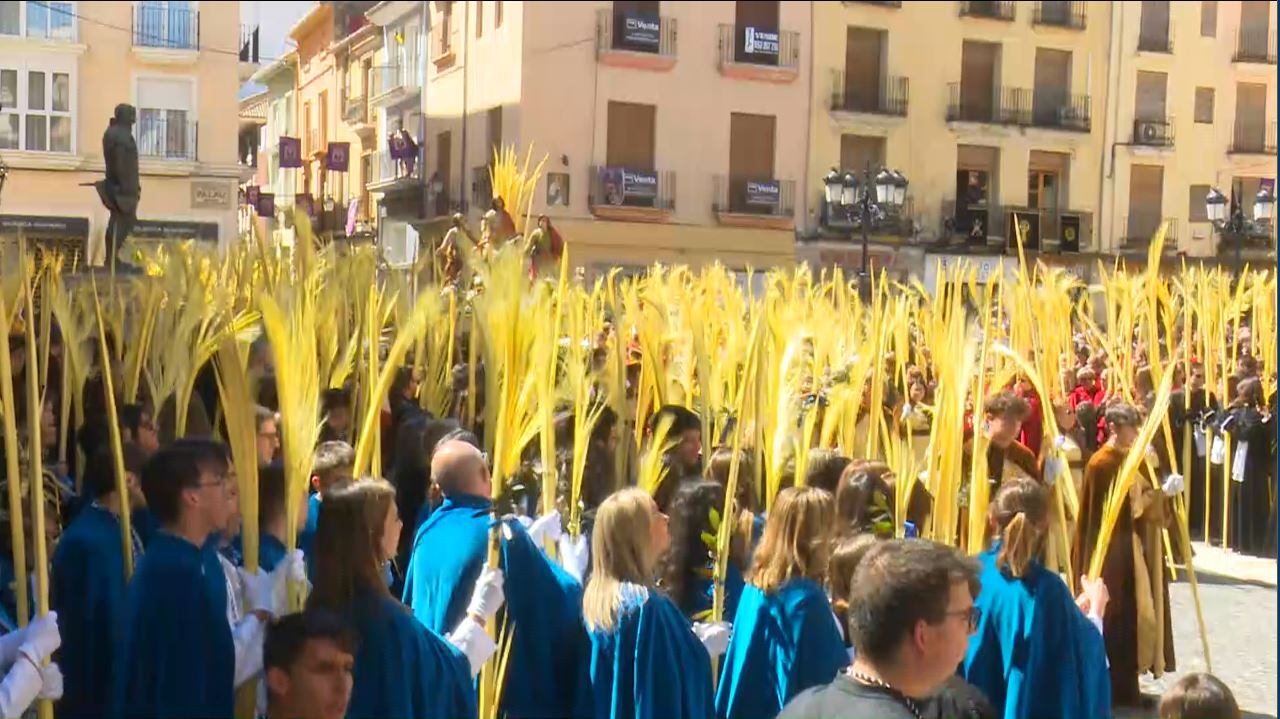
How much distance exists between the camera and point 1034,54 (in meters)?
31.5

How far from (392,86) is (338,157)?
3.86m

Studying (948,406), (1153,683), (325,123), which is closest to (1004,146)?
(325,123)

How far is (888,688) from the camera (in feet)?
9.02

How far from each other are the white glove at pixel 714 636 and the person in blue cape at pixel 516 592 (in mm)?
361

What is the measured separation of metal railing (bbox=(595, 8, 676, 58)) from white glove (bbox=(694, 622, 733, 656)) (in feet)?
74.0

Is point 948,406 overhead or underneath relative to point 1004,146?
underneath

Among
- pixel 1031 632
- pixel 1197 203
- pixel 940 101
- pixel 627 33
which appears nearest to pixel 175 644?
pixel 1031 632

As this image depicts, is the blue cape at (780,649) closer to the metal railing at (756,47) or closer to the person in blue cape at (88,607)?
the person in blue cape at (88,607)

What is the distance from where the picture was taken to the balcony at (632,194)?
25453 millimetres

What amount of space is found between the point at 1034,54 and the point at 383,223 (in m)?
20.3

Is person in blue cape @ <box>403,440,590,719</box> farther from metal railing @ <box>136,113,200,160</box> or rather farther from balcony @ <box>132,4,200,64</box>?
metal railing @ <box>136,113,200,160</box>

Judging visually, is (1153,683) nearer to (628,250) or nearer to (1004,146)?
(628,250)

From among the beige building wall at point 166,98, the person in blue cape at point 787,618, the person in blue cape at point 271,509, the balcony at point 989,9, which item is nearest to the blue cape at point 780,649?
the person in blue cape at point 787,618

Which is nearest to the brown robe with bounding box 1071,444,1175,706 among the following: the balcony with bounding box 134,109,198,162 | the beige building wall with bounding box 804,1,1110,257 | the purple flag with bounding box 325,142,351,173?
the purple flag with bounding box 325,142,351,173
